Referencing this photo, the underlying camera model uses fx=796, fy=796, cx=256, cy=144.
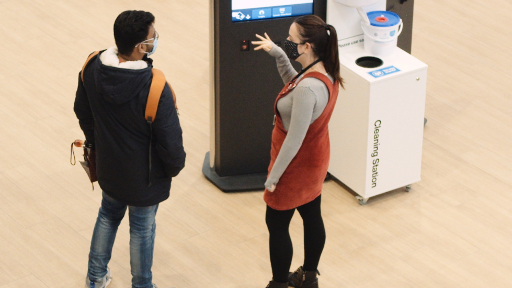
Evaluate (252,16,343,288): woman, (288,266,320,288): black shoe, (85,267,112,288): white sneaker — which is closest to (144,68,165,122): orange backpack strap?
(252,16,343,288): woman

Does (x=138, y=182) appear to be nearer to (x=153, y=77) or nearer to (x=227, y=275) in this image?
(x=153, y=77)

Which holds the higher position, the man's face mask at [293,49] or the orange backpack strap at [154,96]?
the man's face mask at [293,49]

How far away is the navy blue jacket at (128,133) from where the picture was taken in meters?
3.06

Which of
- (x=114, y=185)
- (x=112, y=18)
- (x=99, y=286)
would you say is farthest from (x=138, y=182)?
(x=112, y=18)

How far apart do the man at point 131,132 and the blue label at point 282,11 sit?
127cm

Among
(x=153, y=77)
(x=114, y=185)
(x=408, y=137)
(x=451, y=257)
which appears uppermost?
(x=153, y=77)

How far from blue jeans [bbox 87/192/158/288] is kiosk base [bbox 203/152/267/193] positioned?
40.6 inches

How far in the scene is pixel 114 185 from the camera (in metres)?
3.33

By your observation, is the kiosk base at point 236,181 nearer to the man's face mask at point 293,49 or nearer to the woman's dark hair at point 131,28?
the man's face mask at point 293,49

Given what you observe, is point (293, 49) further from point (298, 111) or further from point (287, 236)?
point (287, 236)

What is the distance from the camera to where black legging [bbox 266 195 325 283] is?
3514 millimetres

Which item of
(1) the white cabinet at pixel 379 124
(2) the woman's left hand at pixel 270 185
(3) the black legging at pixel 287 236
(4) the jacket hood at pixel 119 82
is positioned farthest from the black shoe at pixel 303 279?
(4) the jacket hood at pixel 119 82

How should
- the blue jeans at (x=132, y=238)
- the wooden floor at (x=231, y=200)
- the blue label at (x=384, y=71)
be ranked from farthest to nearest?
the blue label at (x=384, y=71) → the wooden floor at (x=231, y=200) → the blue jeans at (x=132, y=238)

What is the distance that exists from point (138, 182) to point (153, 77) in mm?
465
